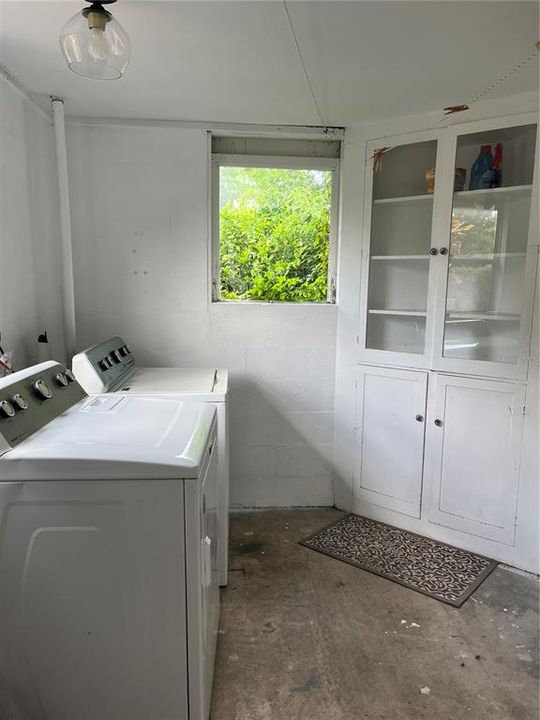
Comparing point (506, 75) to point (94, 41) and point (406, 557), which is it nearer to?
point (94, 41)

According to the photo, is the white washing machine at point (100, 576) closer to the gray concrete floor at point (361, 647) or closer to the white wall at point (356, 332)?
the gray concrete floor at point (361, 647)

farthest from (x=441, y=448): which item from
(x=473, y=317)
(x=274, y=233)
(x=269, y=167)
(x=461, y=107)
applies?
(x=269, y=167)

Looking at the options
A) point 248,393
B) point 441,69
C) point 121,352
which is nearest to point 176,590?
Answer: point 121,352

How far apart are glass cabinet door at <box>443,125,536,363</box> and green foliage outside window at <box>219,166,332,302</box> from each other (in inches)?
30.5

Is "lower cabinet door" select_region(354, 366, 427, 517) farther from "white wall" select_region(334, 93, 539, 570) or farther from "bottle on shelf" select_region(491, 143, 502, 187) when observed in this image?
"bottle on shelf" select_region(491, 143, 502, 187)

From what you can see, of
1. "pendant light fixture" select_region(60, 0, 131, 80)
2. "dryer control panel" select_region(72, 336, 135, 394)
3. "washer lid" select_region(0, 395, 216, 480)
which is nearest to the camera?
"washer lid" select_region(0, 395, 216, 480)

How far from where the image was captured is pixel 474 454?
97.5 inches

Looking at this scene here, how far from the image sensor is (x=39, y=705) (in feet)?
4.19

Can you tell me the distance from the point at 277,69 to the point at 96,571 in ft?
6.31

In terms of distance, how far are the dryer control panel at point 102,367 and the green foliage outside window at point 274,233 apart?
2.52 feet

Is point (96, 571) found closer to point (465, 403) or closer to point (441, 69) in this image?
point (465, 403)

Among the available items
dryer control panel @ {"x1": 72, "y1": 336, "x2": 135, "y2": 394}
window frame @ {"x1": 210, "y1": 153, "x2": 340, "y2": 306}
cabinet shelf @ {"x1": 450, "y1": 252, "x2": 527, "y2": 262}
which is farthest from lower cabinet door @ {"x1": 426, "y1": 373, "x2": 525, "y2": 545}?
dryer control panel @ {"x1": 72, "y1": 336, "x2": 135, "y2": 394}

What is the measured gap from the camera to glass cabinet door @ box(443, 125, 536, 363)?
7.72 ft

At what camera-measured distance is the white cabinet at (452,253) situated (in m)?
2.35
